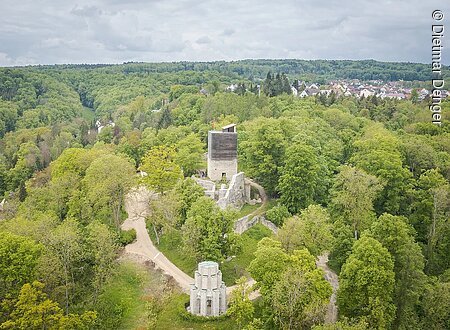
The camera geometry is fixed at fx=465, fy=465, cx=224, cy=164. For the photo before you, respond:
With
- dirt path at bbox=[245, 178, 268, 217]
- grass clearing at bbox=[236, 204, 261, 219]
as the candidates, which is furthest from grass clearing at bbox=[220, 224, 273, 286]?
dirt path at bbox=[245, 178, 268, 217]

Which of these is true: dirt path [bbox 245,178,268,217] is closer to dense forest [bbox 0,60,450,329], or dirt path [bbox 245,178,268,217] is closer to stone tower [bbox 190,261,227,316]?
dense forest [bbox 0,60,450,329]

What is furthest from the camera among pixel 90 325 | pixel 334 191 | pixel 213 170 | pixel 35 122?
pixel 35 122

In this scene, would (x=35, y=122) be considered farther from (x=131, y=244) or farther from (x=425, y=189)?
(x=425, y=189)

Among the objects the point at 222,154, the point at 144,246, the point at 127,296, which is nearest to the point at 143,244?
the point at 144,246

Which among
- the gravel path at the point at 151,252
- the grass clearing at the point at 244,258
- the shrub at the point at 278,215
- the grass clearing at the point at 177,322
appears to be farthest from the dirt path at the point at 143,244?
the shrub at the point at 278,215

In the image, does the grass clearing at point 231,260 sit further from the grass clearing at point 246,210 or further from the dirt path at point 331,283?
the dirt path at point 331,283

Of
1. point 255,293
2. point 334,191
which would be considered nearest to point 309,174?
point 334,191
